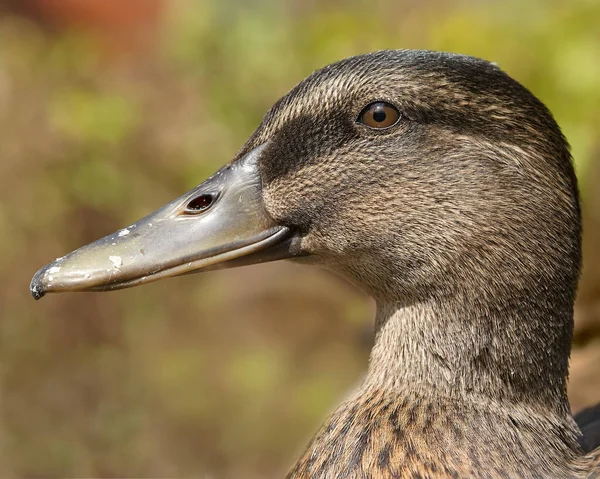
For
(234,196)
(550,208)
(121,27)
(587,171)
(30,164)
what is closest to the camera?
(550,208)

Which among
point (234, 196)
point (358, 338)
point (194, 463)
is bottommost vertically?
point (194, 463)

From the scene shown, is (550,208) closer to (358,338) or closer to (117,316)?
(358,338)

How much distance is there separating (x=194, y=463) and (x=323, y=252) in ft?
5.79

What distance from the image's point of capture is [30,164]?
4262 mm

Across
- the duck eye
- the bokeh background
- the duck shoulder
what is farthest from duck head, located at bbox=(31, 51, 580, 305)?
the bokeh background

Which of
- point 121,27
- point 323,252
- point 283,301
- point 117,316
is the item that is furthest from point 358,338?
point 121,27

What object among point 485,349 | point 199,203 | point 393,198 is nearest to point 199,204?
point 199,203

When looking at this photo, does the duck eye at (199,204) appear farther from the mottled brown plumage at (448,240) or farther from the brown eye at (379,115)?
the brown eye at (379,115)

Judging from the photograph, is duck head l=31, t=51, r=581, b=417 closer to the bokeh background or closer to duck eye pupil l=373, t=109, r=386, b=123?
duck eye pupil l=373, t=109, r=386, b=123

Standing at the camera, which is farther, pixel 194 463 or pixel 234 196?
pixel 194 463

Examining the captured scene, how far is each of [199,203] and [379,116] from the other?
1.31ft

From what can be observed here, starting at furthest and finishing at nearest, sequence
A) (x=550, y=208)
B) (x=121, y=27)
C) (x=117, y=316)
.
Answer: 1. (x=121, y=27)
2. (x=117, y=316)
3. (x=550, y=208)

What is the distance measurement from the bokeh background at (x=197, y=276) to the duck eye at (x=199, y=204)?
1.44 metres

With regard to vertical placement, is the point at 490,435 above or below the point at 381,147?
below
